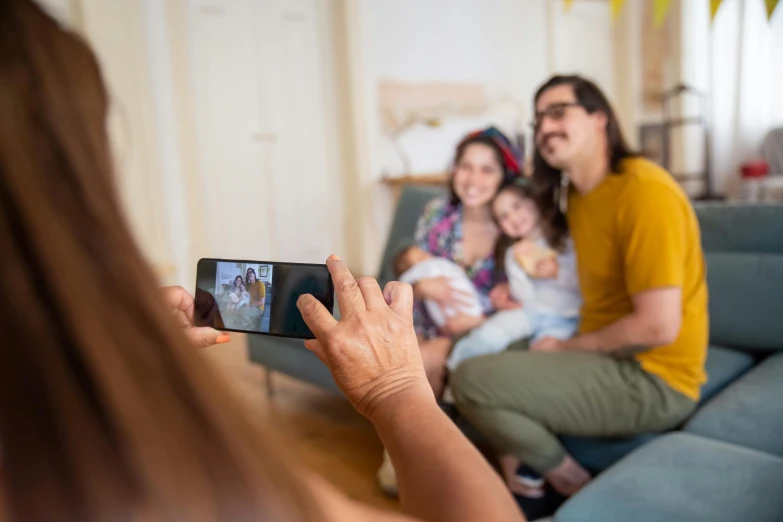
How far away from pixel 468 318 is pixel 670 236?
0.57 metres

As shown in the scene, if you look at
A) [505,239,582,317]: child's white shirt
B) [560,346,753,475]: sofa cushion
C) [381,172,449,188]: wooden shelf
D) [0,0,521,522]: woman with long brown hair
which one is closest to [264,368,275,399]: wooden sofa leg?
[505,239,582,317]: child's white shirt

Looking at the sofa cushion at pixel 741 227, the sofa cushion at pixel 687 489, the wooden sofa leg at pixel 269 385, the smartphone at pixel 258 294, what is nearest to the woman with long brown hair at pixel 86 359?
the smartphone at pixel 258 294

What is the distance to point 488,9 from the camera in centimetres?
477

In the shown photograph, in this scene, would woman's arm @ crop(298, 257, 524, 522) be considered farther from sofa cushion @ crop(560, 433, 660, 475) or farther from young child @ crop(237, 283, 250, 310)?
sofa cushion @ crop(560, 433, 660, 475)

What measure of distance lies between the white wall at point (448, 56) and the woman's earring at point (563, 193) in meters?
2.35

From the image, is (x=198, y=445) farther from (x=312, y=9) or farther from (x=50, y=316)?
(x=312, y=9)

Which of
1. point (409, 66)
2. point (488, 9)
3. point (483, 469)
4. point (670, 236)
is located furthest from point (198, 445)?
point (488, 9)

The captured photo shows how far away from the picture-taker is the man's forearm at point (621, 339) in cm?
133

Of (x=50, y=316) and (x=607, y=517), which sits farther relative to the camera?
(x=607, y=517)

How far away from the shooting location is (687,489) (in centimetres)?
105

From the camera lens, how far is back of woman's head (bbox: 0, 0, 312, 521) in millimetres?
318

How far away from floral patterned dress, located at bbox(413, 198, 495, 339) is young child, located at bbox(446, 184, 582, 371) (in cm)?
7

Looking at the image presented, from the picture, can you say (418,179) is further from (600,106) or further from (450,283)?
(600,106)

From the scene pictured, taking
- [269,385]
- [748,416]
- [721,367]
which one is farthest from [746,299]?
[269,385]
